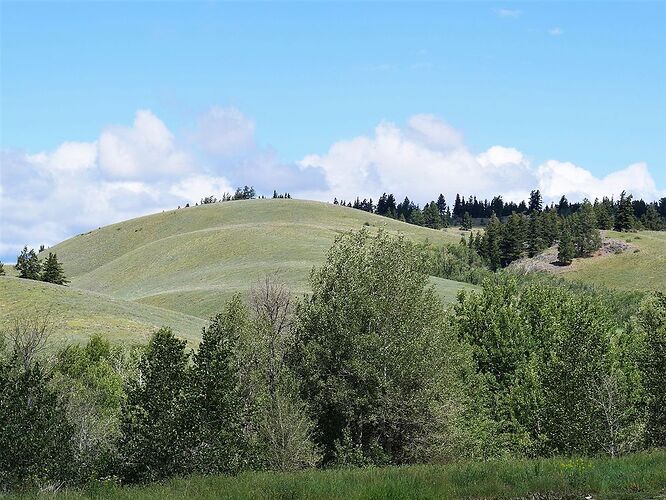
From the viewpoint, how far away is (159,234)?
195 meters

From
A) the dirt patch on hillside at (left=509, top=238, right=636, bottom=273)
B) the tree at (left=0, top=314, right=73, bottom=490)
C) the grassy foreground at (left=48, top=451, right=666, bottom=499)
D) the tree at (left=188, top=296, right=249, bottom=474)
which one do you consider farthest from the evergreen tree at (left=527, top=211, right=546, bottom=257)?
the grassy foreground at (left=48, top=451, right=666, bottom=499)

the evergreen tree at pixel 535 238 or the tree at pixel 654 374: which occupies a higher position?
the evergreen tree at pixel 535 238

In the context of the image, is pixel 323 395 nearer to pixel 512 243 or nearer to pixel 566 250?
pixel 566 250

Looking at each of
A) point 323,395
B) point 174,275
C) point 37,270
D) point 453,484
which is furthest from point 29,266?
point 453,484

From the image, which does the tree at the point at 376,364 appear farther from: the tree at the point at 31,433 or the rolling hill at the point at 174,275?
the rolling hill at the point at 174,275

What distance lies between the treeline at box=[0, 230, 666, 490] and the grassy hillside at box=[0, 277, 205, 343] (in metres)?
16.6

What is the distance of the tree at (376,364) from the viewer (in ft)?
116

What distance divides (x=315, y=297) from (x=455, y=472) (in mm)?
22908

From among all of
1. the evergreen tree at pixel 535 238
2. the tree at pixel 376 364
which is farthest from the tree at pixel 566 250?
the tree at pixel 376 364

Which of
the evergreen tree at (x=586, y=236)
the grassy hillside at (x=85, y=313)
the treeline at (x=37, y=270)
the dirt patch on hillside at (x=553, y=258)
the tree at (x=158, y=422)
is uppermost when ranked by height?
the evergreen tree at (x=586, y=236)

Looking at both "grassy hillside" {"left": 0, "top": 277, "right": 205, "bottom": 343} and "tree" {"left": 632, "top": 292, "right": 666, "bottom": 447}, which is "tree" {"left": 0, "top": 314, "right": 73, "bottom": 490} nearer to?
"tree" {"left": 632, "top": 292, "right": 666, "bottom": 447}

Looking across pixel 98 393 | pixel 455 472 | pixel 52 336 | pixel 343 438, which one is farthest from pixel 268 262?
pixel 455 472

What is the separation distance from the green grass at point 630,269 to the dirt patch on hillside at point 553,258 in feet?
6.26

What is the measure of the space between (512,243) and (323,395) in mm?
151866
